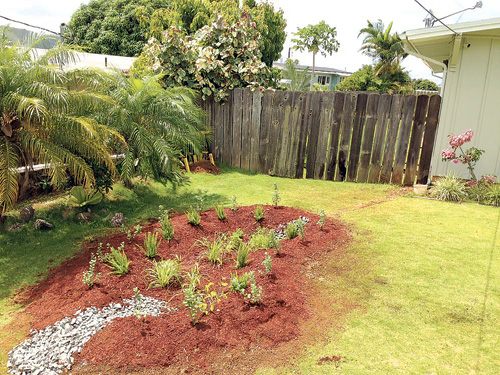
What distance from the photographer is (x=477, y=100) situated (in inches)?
265

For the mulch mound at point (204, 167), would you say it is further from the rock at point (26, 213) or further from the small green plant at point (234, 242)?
the small green plant at point (234, 242)

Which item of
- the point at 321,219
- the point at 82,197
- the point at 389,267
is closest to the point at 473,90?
the point at 321,219

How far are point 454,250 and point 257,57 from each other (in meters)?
6.79

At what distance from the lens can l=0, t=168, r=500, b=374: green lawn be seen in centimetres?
279

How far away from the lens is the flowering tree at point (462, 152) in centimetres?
641

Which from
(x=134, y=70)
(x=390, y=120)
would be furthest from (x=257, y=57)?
(x=390, y=120)

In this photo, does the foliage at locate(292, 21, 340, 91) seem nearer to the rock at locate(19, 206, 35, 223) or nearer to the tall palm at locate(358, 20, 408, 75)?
the tall palm at locate(358, 20, 408, 75)

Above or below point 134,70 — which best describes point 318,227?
below

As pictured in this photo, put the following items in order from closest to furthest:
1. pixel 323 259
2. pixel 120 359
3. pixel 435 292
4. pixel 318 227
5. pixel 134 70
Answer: pixel 120 359 → pixel 435 292 → pixel 323 259 → pixel 318 227 → pixel 134 70

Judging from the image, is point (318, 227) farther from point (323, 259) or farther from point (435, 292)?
point (435, 292)

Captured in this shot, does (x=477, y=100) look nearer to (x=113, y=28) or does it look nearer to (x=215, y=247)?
(x=215, y=247)

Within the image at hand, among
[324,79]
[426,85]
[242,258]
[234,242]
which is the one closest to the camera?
[242,258]

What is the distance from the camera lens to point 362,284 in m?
3.77

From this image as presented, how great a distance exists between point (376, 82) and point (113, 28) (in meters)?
21.5
